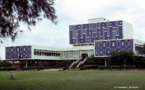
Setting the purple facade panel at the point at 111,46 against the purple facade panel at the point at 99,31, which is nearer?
the purple facade panel at the point at 111,46

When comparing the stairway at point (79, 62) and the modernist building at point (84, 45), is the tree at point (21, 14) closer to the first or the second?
the modernist building at point (84, 45)

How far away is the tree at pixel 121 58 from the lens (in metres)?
56.9

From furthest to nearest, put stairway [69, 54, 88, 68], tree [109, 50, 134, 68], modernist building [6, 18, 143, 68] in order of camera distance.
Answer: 1. stairway [69, 54, 88, 68]
2. modernist building [6, 18, 143, 68]
3. tree [109, 50, 134, 68]

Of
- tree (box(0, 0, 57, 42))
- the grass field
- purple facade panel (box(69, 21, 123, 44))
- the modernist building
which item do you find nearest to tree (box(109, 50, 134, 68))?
the modernist building

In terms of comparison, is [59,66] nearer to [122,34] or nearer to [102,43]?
[102,43]

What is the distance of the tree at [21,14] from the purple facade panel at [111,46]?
53517 mm

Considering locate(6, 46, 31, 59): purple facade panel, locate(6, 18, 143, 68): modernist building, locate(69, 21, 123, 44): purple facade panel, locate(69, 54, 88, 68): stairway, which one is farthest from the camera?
locate(69, 21, 123, 44): purple facade panel

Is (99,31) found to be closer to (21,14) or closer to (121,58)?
(121,58)

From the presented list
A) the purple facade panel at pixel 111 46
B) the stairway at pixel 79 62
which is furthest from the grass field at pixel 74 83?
the stairway at pixel 79 62

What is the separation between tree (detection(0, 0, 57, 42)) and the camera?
1216cm

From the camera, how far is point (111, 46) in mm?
67500

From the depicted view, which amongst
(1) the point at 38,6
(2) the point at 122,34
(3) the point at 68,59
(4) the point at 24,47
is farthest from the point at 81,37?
(1) the point at 38,6

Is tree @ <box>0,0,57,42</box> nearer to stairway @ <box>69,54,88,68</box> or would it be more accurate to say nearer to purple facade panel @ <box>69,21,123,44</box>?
stairway @ <box>69,54,88,68</box>

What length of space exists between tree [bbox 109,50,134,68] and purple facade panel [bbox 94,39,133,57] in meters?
6.29
